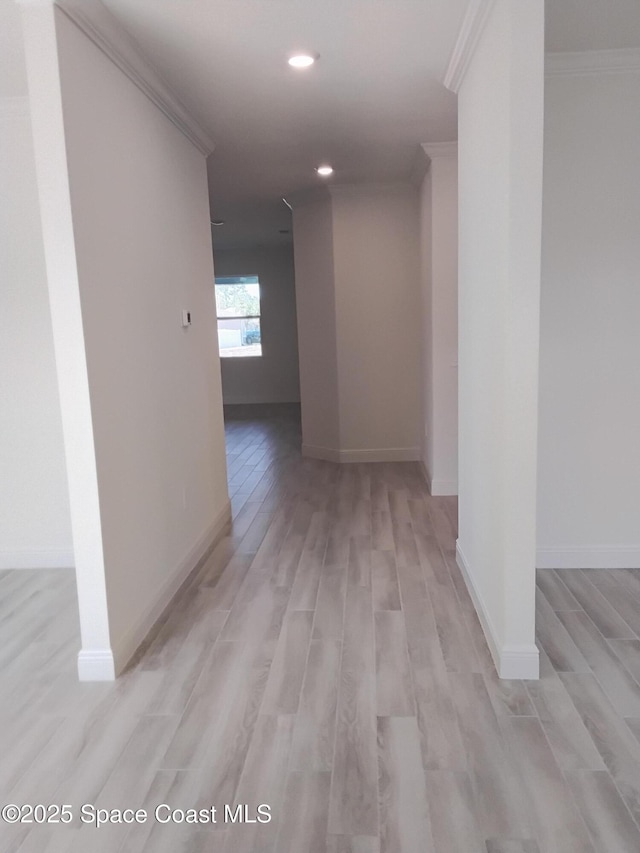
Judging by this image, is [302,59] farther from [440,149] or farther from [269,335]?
[269,335]

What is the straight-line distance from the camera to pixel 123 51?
2.57 m

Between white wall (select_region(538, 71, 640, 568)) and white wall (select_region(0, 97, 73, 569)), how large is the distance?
8.36ft

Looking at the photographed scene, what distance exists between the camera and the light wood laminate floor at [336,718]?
1712 millimetres

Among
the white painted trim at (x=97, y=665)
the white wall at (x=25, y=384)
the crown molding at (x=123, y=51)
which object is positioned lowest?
the white painted trim at (x=97, y=665)

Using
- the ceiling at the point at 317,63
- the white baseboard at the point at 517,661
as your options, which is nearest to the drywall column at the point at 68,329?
the ceiling at the point at 317,63

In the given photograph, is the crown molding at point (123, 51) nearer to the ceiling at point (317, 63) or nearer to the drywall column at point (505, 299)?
the ceiling at point (317, 63)

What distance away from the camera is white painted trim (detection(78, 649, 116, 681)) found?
245cm

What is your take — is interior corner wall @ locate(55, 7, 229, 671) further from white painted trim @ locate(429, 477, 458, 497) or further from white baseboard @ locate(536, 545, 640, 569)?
white baseboard @ locate(536, 545, 640, 569)

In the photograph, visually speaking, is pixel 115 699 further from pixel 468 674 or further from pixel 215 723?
pixel 468 674

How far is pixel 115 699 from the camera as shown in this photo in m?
2.33

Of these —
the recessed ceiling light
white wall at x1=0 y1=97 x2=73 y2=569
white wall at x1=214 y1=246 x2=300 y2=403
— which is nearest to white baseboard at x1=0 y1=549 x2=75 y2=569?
white wall at x1=0 y1=97 x2=73 y2=569

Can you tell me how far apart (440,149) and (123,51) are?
2432mm

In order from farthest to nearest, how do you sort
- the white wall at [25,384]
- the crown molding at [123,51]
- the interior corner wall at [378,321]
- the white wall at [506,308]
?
the interior corner wall at [378,321]
the white wall at [25,384]
the crown molding at [123,51]
the white wall at [506,308]

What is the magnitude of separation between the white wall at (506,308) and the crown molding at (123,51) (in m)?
1.40
